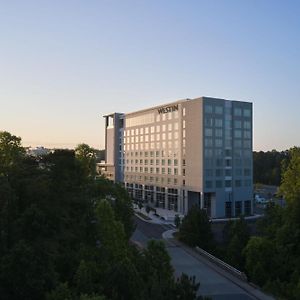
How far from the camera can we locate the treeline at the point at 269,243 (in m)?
31.4

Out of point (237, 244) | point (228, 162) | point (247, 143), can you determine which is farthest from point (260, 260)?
point (247, 143)

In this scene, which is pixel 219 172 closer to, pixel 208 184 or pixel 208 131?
pixel 208 184

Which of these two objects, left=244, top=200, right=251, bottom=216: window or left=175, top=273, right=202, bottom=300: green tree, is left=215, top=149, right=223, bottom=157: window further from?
left=175, top=273, right=202, bottom=300: green tree

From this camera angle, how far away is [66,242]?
27.4m

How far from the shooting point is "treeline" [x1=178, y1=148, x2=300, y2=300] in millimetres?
31438

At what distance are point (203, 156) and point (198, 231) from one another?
27195 mm

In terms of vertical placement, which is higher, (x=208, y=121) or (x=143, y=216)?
(x=208, y=121)

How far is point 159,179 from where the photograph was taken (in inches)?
3211

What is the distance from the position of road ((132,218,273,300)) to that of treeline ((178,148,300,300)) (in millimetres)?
1542

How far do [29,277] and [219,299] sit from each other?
12490 mm

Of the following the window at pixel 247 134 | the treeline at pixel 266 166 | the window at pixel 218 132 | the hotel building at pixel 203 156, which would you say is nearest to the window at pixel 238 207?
the hotel building at pixel 203 156

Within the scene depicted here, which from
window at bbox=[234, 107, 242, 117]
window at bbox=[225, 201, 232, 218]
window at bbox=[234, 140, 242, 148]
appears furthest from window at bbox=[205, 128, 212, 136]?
window at bbox=[225, 201, 232, 218]

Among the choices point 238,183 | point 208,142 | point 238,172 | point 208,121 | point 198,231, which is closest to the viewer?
point 198,231

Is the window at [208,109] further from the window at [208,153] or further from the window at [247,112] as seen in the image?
the window at [247,112]
